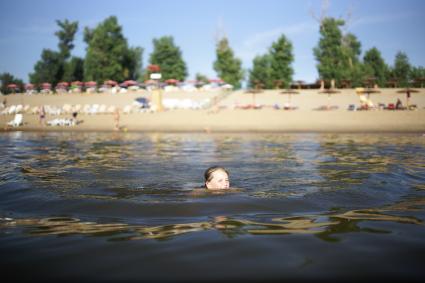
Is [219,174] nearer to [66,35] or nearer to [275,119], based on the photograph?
[275,119]

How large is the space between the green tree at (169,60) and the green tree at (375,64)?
28634 mm

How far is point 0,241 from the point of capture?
120 inches

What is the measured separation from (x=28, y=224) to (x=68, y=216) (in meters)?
0.44

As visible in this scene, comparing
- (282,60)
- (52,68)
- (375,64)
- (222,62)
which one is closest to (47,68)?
(52,68)

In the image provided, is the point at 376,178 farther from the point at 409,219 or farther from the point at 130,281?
the point at 130,281

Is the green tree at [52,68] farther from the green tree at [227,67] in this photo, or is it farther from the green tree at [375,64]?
the green tree at [375,64]

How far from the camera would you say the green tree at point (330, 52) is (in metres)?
47.2

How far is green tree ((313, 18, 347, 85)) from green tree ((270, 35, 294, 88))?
12.6ft

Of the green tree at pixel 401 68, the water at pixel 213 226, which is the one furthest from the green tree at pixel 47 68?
the water at pixel 213 226

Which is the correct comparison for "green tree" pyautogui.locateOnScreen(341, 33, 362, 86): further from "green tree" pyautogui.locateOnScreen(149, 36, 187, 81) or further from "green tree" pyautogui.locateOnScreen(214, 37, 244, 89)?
"green tree" pyautogui.locateOnScreen(149, 36, 187, 81)

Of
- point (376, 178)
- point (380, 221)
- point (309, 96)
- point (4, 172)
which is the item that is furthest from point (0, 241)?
point (309, 96)

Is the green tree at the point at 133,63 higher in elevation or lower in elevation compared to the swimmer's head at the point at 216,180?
higher

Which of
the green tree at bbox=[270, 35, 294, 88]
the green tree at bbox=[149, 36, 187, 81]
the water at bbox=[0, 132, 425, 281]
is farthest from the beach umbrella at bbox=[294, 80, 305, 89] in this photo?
the water at bbox=[0, 132, 425, 281]

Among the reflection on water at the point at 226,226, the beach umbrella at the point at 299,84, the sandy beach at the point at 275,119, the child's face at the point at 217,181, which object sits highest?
the beach umbrella at the point at 299,84
